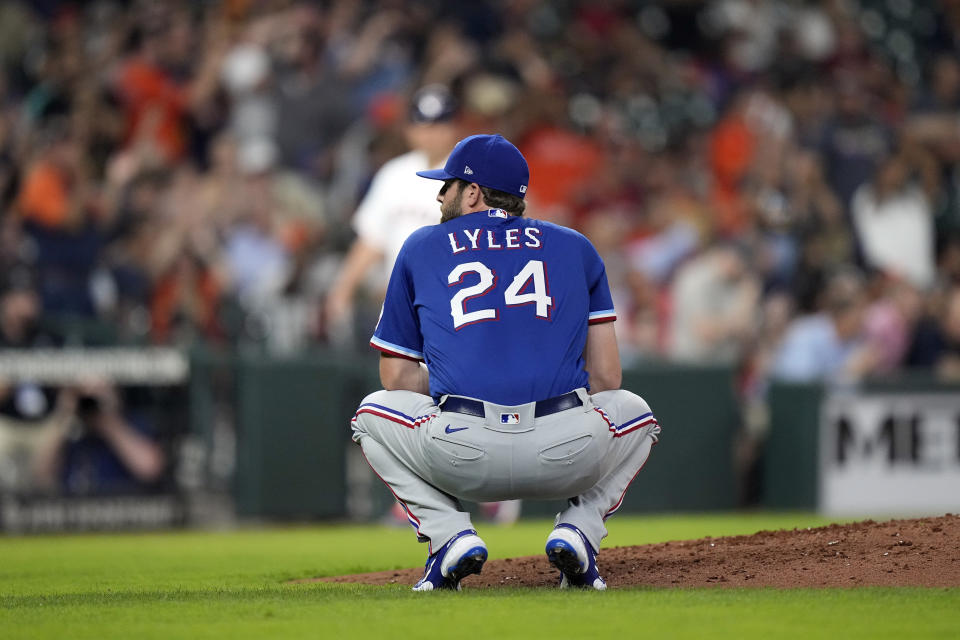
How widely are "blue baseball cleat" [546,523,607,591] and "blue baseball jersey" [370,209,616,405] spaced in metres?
0.51

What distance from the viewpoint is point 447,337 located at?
5.77 m

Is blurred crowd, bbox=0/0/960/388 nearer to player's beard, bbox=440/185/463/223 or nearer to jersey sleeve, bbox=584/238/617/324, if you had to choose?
player's beard, bbox=440/185/463/223

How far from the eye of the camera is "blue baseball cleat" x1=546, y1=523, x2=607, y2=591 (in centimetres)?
556

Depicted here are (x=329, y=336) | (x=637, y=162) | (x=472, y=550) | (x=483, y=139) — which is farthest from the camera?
(x=637, y=162)

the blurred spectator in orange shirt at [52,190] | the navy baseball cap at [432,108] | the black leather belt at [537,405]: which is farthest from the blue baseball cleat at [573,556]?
the blurred spectator in orange shirt at [52,190]

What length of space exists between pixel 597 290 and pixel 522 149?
9687mm

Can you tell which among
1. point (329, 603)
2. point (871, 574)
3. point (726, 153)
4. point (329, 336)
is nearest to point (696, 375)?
point (329, 336)

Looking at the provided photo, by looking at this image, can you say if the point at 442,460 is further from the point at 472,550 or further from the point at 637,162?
the point at 637,162

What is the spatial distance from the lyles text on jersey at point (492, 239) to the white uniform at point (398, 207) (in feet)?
13.9

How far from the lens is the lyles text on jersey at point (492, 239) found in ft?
19.0

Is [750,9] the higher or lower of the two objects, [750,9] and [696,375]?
the higher

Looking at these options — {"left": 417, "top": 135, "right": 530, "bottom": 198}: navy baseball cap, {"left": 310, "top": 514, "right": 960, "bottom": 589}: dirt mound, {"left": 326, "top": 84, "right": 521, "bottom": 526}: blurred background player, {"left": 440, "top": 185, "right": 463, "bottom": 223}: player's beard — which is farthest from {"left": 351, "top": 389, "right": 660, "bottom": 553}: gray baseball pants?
{"left": 326, "top": 84, "right": 521, "bottom": 526}: blurred background player

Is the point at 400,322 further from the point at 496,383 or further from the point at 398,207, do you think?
the point at 398,207

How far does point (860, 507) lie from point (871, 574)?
7.32m
